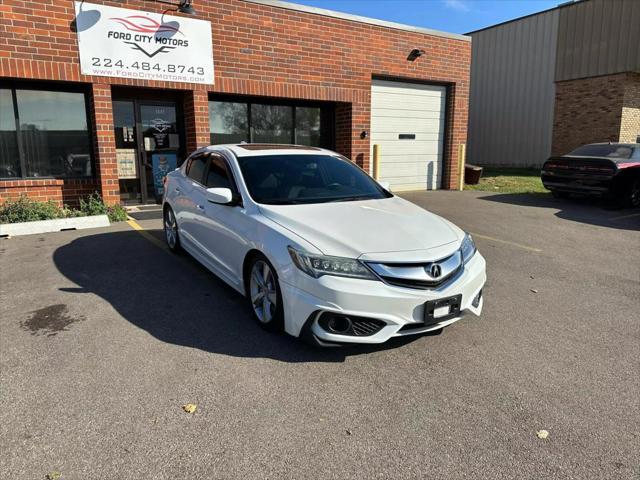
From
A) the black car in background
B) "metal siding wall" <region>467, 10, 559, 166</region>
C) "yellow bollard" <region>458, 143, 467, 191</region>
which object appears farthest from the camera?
"metal siding wall" <region>467, 10, 559, 166</region>

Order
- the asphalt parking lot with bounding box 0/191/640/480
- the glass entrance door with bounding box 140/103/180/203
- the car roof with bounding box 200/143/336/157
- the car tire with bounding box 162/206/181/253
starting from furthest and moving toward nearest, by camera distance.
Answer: the glass entrance door with bounding box 140/103/180/203
the car tire with bounding box 162/206/181/253
the car roof with bounding box 200/143/336/157
the asphalt parking lot with bounding box 0/191/640/480

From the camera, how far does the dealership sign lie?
30.0 ft

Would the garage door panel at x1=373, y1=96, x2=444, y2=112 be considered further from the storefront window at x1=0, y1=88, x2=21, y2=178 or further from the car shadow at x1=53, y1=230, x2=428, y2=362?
the storefront window at x1=0, y1=88, x2=21, y2=178

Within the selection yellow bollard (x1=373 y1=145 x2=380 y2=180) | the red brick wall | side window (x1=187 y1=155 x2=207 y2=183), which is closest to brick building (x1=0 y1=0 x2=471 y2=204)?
yellow bollard (x1=373 y1=145 x2=380 y2=180)

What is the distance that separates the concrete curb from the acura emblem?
7.21m

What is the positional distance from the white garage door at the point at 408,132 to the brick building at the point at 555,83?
11085 millimetres

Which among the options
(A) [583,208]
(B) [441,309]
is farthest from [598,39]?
(B) [441,309]

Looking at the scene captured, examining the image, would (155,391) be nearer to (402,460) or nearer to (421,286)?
(402,460)

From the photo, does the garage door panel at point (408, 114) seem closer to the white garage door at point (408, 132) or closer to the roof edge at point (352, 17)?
the white garage door at point (408, 132)

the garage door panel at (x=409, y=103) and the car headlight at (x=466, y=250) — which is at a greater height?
the garage door panel at (x=409, y=103)

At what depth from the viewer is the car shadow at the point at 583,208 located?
32.5 feet

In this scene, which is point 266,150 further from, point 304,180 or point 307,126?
point 307,126

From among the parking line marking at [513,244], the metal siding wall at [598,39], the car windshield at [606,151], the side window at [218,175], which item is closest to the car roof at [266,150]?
the side window at [218,175]

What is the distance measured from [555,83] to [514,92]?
2.22 metres
